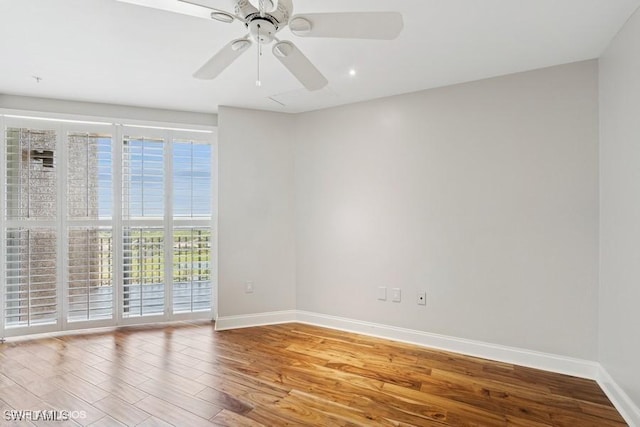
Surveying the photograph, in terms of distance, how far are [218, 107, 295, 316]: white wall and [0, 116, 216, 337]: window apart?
0.37m

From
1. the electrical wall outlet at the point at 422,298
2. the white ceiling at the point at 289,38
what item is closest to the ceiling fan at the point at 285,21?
the white ceiling at the point at 289,38

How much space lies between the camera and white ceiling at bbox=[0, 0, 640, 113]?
1.83 metres

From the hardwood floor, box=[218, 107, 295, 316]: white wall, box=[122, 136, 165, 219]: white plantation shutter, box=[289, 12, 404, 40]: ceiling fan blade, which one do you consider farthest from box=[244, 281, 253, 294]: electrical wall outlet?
box=[289, 12, 404, 40]: ceiling fan blade

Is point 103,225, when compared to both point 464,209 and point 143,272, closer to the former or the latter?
point 143,272

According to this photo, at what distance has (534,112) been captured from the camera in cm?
259

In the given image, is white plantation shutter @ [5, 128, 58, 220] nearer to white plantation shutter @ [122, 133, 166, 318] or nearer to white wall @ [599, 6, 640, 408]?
white plantation shutter @ [122, 133, 166, 318]

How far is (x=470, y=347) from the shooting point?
284 centimetres

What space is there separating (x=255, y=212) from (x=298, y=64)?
2.24 m

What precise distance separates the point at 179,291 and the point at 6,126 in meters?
2.33

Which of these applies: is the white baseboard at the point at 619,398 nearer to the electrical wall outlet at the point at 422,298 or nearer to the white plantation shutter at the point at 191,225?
the electrical wall outlet at the point at 422,298

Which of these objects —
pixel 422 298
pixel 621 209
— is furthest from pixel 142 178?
pixel 621 209

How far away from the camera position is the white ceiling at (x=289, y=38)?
5.99ft

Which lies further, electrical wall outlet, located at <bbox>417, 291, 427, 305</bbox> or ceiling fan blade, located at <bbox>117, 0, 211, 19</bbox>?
electrical wall outlet, located at <bbox>417, 291, 427, 305</bbox>

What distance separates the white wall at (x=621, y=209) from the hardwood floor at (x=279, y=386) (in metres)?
0.39
